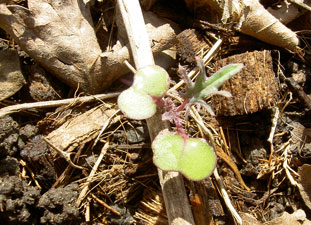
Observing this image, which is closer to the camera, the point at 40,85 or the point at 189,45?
the point at 40,85

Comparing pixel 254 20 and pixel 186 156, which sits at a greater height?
pixel 254 20

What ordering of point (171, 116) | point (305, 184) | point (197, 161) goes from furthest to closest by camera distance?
point (305, 184)
point (171, 116)
point (197, 161)

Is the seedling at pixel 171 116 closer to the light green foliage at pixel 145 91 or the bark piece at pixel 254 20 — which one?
the light green foliage at pixel 145 91

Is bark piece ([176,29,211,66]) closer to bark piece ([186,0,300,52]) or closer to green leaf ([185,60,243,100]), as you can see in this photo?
bark piece ([186,0,300,52])

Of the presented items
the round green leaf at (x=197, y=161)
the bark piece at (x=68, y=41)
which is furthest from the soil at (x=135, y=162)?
the round green leaf at (x=197, y=161)

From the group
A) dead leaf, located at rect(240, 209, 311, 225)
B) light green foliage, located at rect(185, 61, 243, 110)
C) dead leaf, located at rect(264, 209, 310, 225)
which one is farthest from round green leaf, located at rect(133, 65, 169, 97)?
dead leaf, located at rect(264, 209, 310, 225)

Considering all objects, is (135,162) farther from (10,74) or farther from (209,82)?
A: (10,74)

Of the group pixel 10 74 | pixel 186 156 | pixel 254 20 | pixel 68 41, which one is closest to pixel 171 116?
pixel 186 156
